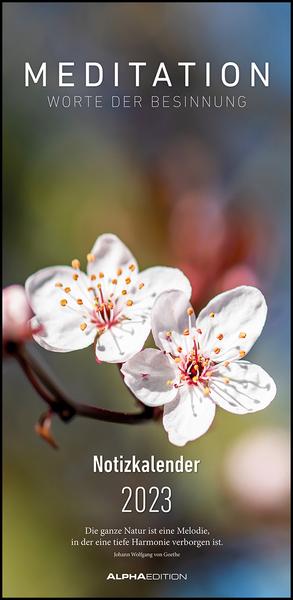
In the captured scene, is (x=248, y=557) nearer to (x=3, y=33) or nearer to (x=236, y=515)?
(x=236, y=515)

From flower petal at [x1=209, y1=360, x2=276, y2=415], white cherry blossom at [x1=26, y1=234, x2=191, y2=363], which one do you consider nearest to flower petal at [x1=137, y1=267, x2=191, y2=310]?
white cherry blossom at [x1=26, y1=234, x2=191, y2=363]

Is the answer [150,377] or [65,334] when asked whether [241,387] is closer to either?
[150,377]

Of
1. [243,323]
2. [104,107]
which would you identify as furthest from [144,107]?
[243,323]

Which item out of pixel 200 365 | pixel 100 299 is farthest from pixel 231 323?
pixel 100 299

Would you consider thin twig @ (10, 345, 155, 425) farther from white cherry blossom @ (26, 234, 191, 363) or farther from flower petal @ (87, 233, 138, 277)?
flower petal @ (87, 233, 138, 277)

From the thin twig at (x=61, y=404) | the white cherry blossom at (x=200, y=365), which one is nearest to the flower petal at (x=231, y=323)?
the white cherry blossom at (x=200, y=365)

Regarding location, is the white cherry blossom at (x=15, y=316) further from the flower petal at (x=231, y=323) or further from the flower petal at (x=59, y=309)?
the flower petal at (x=231, y=323)

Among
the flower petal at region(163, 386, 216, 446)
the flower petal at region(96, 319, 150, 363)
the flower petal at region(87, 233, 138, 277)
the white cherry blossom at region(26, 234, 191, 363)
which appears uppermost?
the flower petal at region(87, 233, 138, 277)
